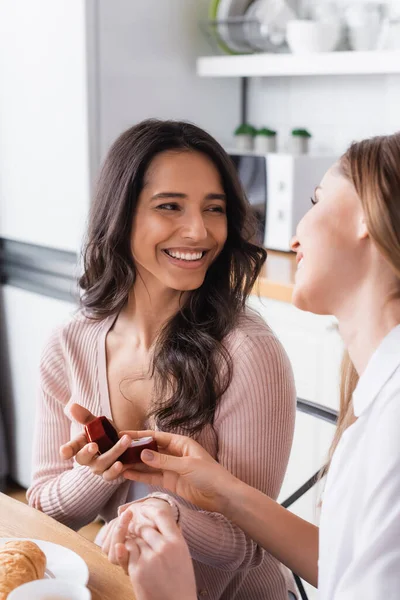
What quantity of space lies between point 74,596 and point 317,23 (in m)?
2.08

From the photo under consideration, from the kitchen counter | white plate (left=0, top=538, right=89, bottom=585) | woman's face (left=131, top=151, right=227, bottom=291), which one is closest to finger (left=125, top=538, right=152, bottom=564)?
white plate (left=0, top=538, right=89, bottom=585)

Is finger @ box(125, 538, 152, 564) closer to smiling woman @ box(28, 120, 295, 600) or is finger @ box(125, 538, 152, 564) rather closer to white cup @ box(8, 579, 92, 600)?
white cup @ box(8, 579, 92, 600)

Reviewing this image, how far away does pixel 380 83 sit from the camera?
2.78 meters

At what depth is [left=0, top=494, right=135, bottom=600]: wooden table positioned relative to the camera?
109cm

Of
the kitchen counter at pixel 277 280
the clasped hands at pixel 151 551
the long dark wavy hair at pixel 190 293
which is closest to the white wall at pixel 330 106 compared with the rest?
the kitchen counter at pixel 277 280

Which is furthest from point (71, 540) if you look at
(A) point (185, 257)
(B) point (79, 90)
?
(B) point (79, 90)

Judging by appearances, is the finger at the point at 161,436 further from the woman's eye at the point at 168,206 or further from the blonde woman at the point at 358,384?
the woman's eye at the point at 168,206

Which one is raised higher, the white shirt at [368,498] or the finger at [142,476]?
the white shirt at [368,498]

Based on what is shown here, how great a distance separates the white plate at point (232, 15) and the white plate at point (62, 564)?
2067mm

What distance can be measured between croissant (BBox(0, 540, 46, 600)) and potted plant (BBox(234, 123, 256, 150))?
2.05 m

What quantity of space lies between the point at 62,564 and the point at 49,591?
0.73 ft

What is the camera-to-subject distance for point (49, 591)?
910 mm

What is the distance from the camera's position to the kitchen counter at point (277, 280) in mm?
2324

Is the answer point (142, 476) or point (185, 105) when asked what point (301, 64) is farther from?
point (142, 476)
